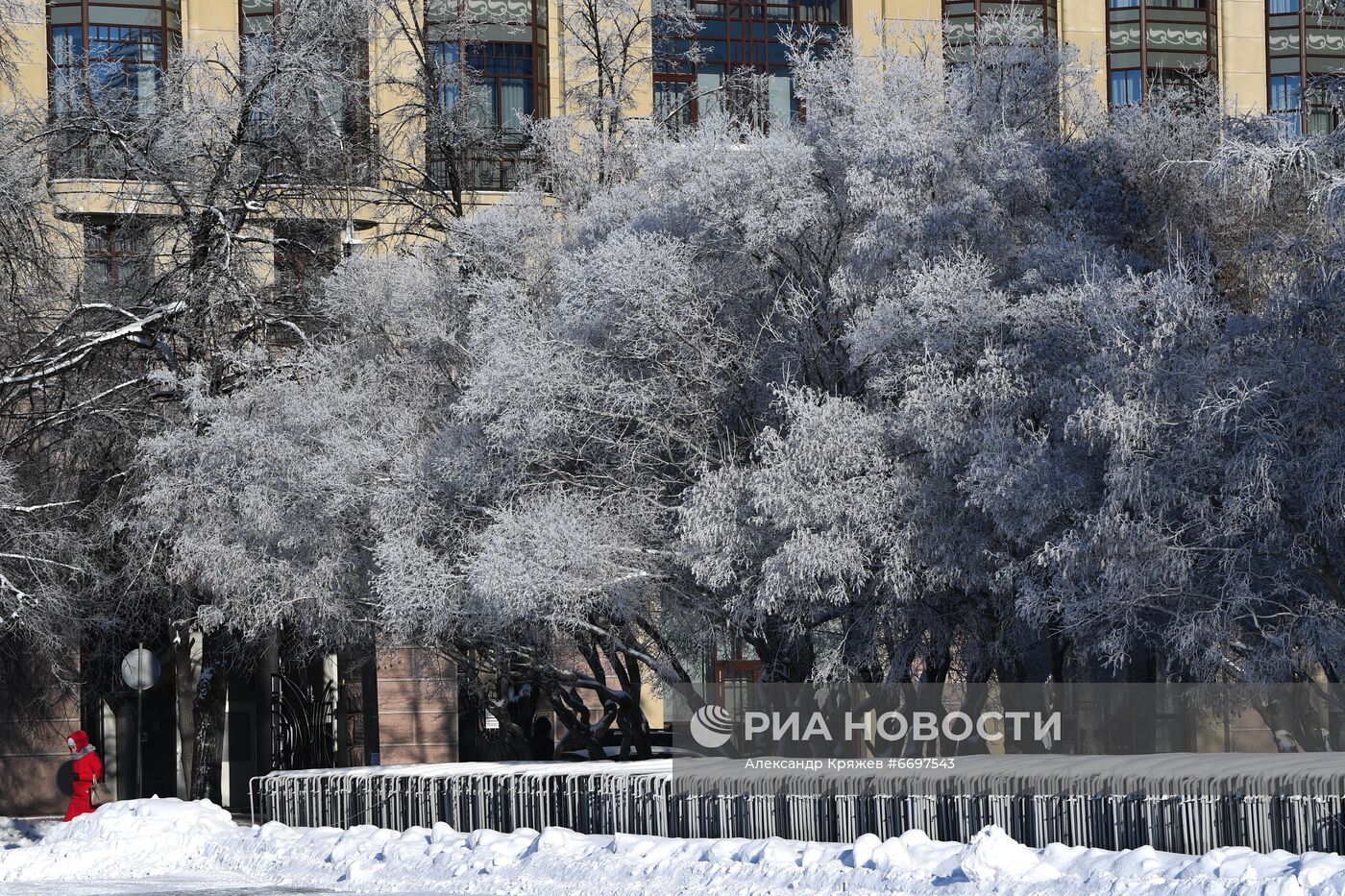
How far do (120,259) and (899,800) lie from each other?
18065 millimetres

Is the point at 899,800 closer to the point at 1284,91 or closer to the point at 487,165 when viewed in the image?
the point at 487,165

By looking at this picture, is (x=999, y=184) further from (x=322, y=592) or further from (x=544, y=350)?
(x=322, y=592)

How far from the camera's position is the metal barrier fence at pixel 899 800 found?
13250 millimetres

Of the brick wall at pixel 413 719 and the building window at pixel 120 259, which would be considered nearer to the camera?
the building window at pixel 120 259

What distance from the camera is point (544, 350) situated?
866 inches

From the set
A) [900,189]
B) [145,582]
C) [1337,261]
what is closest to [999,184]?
[900,189]

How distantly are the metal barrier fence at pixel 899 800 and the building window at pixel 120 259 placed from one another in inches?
397

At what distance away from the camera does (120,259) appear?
1150 inches

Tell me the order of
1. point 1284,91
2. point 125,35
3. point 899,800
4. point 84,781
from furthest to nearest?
point 1284,91
point 125,35
point 84,781
point 899,800

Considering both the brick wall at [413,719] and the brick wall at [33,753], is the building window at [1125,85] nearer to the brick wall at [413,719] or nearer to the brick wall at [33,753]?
the brick wall at [413,719]

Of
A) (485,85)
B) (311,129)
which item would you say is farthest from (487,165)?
(311,129)

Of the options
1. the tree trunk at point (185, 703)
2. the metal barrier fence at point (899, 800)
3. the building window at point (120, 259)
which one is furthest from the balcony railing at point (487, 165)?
the metal barrier fence at point (899, 800)

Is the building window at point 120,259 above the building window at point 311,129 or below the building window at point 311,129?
below

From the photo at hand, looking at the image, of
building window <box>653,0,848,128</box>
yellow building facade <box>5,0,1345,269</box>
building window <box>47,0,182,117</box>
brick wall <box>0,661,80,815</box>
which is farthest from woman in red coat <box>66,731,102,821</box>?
building window <box>653,0,848,128</box>
